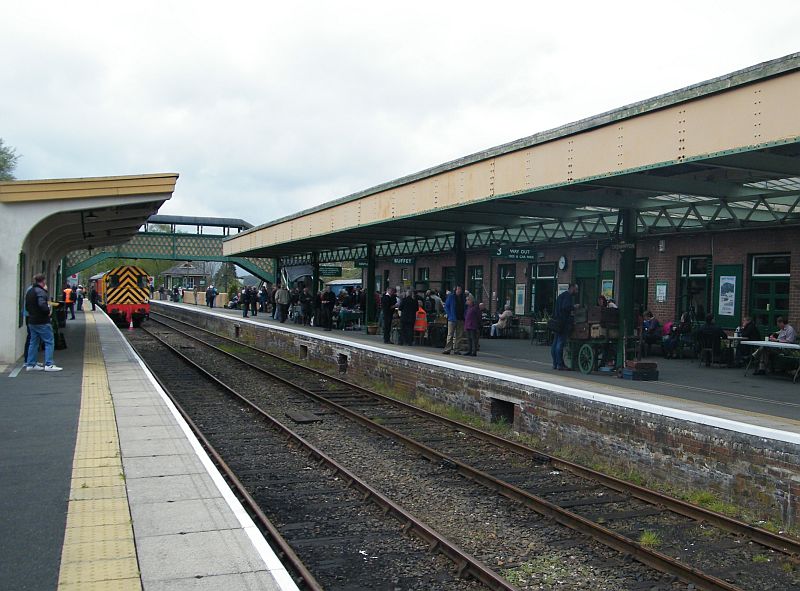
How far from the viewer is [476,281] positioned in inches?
1032

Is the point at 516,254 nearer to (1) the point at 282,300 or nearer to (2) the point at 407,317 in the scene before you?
(2) the point at 407,317

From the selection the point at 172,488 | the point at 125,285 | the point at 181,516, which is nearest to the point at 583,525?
the point at 181,516

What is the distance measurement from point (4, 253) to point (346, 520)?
400 inches

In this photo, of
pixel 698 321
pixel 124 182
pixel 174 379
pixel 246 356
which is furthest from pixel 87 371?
pixel 698 321

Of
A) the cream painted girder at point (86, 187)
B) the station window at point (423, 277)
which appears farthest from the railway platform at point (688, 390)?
the station window at point (423, 277)

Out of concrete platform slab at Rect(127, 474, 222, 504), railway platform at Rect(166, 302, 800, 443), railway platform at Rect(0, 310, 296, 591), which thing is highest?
railway platform at Rect(166, 302, 800, 443)

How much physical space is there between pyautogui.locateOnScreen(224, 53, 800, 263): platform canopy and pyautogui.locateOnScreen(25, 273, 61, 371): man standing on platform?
6.74 m

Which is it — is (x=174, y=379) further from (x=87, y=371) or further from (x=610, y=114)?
(x=610, y=114)

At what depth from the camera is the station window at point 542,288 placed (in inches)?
874

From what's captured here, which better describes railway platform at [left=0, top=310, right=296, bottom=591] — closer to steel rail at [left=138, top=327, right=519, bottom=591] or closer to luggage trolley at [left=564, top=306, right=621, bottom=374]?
steel rail at [left=138, top=327, right=519, bottom=591]

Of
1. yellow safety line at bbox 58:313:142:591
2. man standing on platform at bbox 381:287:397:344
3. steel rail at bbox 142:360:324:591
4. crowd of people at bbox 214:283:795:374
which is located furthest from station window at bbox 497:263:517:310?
yellow safety line at bbox 58:313:142:591

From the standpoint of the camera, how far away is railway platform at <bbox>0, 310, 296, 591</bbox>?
4137mm

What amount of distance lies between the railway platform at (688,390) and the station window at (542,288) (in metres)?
5.98

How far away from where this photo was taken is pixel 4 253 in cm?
1345
